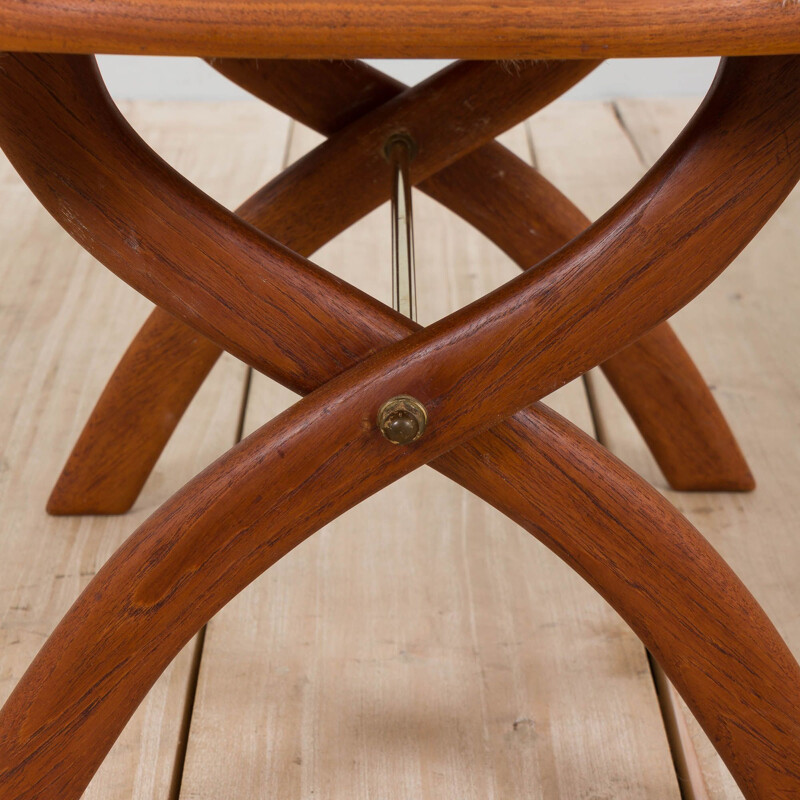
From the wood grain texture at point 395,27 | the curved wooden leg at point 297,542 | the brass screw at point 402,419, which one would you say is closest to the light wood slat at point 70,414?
the curved wooden leg at point 297,542

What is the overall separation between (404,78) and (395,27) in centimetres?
175

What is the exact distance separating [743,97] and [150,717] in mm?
566

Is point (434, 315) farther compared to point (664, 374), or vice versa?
point (434, 315)

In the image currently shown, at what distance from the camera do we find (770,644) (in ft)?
2.05

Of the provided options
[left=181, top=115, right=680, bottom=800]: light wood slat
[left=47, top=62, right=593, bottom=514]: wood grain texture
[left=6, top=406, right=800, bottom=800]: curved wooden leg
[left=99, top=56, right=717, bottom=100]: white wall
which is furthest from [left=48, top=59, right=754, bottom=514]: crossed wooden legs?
[left=99, top=56, right=717, bottom=100]: white wall

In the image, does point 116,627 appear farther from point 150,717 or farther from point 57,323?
point 57,323

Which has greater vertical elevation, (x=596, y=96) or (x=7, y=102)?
(x=596, y=96)

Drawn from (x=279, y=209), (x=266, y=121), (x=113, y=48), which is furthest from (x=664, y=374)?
(x=266, y=121)

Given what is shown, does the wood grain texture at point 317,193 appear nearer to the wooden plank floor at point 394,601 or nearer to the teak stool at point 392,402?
the wooden plank floor at point 394,601

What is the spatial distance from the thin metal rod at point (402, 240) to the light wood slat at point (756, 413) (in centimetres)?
37

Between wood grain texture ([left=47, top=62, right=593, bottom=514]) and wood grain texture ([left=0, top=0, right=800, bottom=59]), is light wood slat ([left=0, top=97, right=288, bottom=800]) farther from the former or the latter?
wood grain texture ([left=0, top=0, right=800, bottom=59])

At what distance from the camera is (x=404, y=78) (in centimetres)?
211

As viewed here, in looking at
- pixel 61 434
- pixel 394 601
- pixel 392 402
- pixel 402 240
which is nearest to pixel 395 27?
pixel 392 402

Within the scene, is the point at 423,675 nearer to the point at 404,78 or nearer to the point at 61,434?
the point at 61,434
